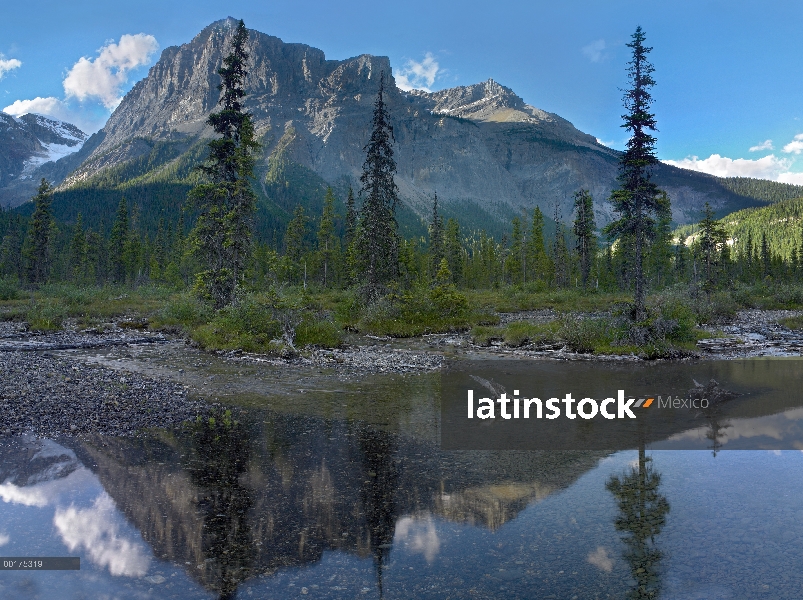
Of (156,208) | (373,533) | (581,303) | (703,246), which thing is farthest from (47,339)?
(156,208)

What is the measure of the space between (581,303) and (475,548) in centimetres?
5662

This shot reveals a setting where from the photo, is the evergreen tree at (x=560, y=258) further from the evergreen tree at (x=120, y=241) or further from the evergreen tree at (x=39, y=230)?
the evergreen tree at (x=120, y=241)

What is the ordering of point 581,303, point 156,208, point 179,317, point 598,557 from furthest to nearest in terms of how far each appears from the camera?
1. point 156,208
2. point 581,303
3. point 179,317
4. point 598,557

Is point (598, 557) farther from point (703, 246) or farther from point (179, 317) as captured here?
point (703, 246)

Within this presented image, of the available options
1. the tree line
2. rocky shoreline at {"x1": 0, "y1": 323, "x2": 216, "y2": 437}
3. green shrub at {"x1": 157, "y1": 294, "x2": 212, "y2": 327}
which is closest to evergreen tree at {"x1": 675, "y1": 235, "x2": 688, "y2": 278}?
the tree line

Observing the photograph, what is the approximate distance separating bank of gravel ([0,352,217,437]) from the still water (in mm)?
884

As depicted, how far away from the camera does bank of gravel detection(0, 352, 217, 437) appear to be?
11719 millimetres

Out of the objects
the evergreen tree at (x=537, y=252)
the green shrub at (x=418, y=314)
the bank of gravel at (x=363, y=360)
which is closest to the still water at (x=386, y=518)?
the bank of gravel at (x=363, y=360)

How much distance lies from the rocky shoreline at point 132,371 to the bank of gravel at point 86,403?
21 millimetres

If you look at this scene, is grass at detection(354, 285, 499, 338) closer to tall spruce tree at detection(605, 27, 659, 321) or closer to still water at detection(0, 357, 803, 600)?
tall spruce tree at detection(605, 27, 659, 321)

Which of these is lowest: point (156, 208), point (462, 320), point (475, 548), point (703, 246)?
point (475, 548)

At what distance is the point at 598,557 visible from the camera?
6.30 m

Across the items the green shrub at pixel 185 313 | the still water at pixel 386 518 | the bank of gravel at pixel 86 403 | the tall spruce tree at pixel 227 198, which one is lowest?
the still water at pixel 386 518

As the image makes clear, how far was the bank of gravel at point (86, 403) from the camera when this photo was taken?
11.7 m
